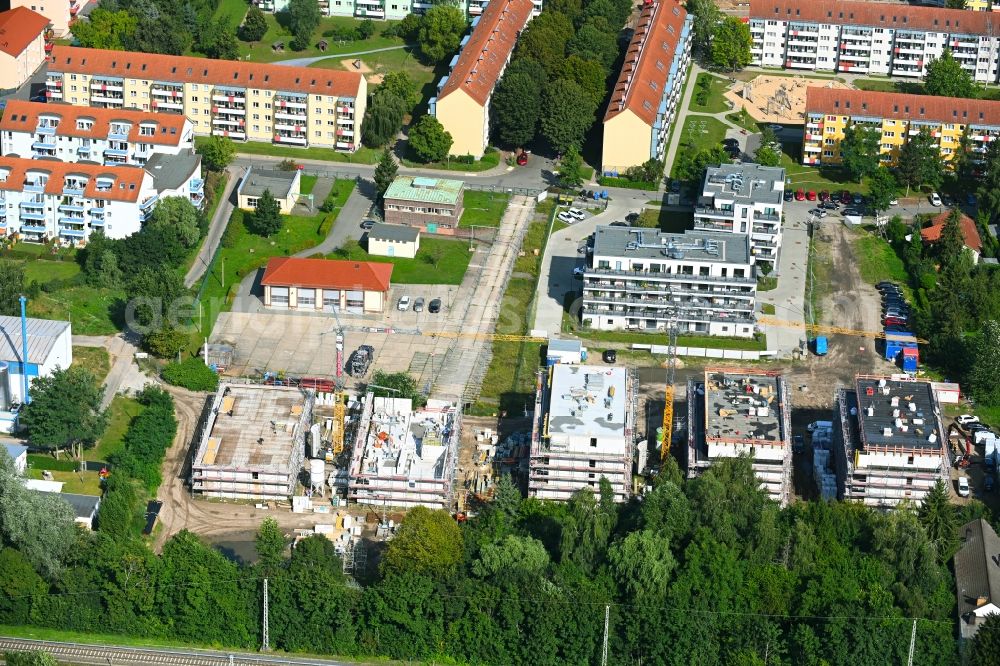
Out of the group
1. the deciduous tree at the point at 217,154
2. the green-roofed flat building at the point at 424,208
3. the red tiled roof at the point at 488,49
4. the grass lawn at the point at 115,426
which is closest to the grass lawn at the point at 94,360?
the grass lawn at the point at 115,426

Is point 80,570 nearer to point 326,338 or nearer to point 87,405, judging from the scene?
point 87,405

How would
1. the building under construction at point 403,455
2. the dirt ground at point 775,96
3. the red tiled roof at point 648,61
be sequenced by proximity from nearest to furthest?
the building under construction at point 403,455, the red tiled roof at point 648,61, the dirt ground at point 775,96

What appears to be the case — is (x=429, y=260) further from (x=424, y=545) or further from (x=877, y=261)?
(x=424, y=545)

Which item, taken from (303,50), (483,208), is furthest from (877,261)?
(303,50)

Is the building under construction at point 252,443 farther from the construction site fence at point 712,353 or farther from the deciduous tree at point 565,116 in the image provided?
the deciduous tree at point 565,116

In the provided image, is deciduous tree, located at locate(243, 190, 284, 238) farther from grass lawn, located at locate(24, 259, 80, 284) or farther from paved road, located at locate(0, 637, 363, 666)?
paved road, located at locate(0, 637, 363, 666)
